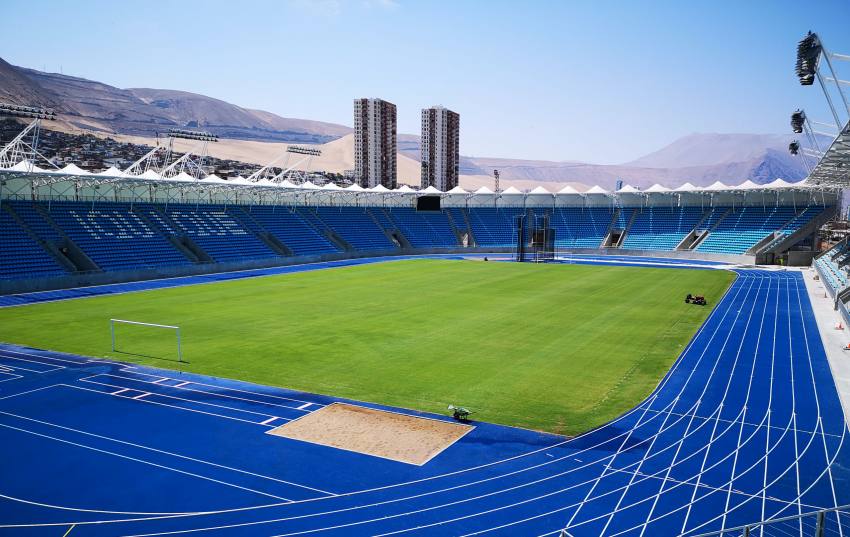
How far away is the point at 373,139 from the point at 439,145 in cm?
1504

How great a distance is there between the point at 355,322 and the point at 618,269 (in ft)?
106

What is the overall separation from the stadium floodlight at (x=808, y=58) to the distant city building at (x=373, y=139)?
8935 cm

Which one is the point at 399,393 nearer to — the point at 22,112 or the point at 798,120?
the point at 798,120

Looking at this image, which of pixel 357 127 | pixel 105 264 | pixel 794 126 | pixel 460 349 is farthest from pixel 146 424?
pixel 357 127

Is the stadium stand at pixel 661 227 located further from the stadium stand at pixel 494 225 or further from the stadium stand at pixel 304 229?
the stadium stand at pixel 494 225

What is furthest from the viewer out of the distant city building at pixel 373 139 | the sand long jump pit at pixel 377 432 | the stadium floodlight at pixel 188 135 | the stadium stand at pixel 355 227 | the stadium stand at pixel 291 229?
the distant city building at pixel 373 139

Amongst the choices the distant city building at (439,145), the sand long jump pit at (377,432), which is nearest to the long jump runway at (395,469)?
the sand long jump pit at (377,432)

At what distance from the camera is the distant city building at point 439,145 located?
11531 cm

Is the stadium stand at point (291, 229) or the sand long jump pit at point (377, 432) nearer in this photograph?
the sand long jump pit at point (377, 432)

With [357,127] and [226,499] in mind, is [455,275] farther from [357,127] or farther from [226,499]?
[357,127]

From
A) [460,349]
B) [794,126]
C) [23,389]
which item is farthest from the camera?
[794,126]

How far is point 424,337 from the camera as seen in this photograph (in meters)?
23.2

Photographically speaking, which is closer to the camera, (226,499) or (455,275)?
(226,499)

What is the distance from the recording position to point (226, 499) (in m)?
10.7
